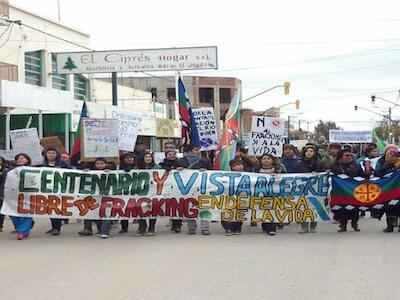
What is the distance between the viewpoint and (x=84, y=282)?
23.4 feet

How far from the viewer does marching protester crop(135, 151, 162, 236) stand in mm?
11039

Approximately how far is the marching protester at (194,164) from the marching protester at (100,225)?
1.40m

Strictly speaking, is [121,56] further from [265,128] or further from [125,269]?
[125,269]

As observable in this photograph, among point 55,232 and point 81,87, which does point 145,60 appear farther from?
point 55,232

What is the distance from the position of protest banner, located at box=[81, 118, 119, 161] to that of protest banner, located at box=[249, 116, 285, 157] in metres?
3.15

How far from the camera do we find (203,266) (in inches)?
Result: 313

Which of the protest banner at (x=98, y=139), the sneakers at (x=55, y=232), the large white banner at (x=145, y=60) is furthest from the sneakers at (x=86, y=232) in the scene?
the large white banner at (x=145, y=60)

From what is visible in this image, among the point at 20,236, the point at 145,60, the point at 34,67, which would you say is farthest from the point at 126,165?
the point at 34,67

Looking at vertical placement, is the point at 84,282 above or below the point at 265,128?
below

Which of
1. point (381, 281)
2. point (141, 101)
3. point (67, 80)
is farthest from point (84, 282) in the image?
point (141, 101)

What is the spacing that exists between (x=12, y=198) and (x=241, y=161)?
4.25 meters

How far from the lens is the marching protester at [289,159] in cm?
1209

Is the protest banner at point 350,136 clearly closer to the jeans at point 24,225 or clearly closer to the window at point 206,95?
the jeans at point 24,225

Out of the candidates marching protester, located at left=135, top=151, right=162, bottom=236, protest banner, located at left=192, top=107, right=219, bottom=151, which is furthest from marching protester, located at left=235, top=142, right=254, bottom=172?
marching protester, located at left=135, top=151, right=162, bottom=236
